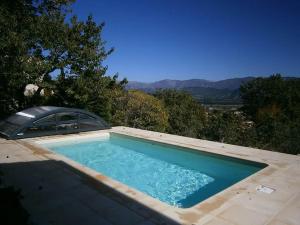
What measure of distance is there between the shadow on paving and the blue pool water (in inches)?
82.8

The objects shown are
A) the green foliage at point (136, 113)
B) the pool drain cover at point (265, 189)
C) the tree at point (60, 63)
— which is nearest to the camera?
the pool drain cover at point (265, 189)

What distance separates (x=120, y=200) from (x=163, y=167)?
448 centimetres

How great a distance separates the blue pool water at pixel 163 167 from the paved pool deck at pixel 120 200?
1327 mm

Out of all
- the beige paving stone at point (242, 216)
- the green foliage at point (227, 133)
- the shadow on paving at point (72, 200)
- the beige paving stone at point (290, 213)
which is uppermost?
the shadow on paving at point (72, 200)

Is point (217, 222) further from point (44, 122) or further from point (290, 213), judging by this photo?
point (44, 122)

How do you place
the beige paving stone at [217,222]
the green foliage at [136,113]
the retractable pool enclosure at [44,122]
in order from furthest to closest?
the green foliage at [136,113] → the retractable pool enclosure at [44,122] → the beige paving stone at [217,222]

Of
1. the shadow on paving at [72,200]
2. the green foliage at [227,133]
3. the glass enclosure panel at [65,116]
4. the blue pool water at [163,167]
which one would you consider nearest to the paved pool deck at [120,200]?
the shadow on paving at [72,200]

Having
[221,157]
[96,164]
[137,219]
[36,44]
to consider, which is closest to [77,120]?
[96,164]

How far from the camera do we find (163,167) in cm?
912

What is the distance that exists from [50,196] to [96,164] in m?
4.61

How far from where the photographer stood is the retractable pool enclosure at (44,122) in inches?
392

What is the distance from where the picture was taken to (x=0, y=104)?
12883 mm

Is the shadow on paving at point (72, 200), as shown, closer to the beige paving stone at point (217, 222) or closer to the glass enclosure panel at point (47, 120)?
the beige paving stone at point (217, 222)

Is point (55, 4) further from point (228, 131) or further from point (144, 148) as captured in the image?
point (228, 131)
